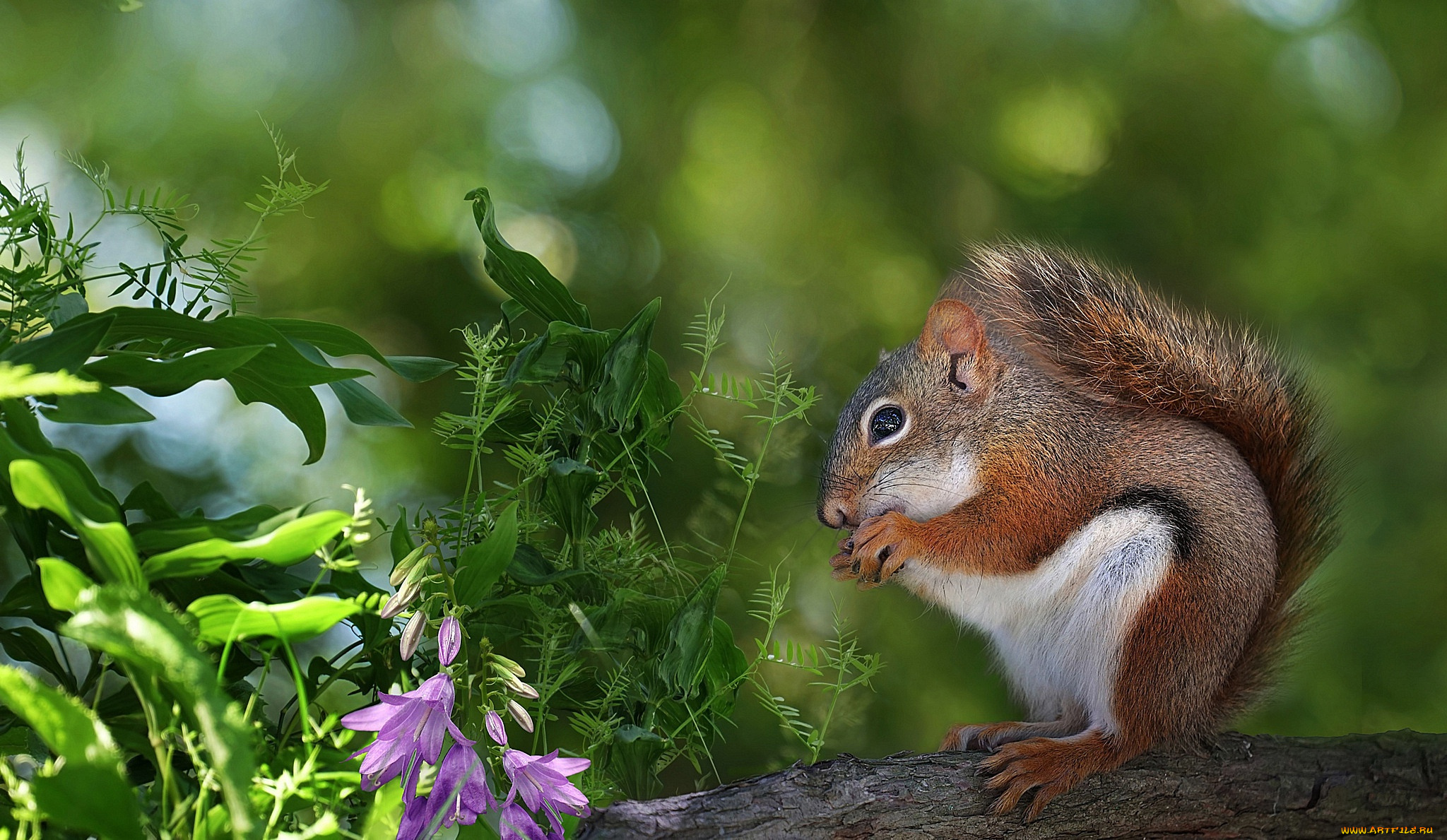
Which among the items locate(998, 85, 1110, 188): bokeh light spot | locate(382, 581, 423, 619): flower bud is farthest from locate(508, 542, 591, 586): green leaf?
locate(998, 85, 1110, 188): bokeh light spot

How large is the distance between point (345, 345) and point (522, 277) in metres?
0.13

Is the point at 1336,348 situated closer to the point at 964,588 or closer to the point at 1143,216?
the point at 1143,216

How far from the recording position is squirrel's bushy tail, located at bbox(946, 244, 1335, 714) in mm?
971

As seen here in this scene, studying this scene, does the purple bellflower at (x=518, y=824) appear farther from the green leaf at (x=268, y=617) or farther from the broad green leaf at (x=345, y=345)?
the broad green leaf at (x=345, y=345)

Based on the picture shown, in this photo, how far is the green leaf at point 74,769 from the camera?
0.41m

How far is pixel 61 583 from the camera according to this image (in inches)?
17.6

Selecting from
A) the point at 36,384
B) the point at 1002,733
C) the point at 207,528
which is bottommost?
the point at 1002,733

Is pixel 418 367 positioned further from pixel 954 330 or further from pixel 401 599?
pixel 954 330

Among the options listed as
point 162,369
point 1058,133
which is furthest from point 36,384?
point 1058,133

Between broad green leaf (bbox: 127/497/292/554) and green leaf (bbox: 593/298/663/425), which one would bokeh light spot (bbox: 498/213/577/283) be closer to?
green leaf (bbox: 593/298/663/425)

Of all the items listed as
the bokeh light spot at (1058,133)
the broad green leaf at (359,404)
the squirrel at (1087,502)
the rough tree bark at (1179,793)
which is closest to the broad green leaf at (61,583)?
the broad green leaf at (359,404)

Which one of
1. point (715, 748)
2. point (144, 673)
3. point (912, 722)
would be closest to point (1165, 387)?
point (912, 722)

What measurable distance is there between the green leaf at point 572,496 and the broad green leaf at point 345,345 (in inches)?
4.3

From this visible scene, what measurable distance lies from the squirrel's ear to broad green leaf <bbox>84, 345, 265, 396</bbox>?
692 mm
